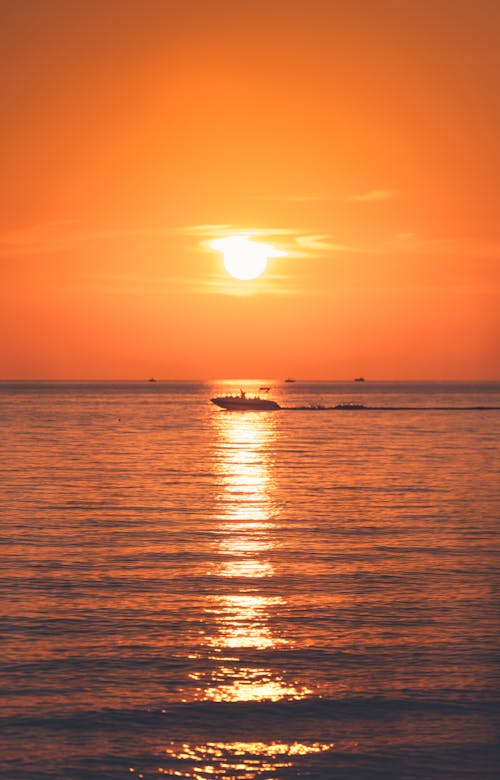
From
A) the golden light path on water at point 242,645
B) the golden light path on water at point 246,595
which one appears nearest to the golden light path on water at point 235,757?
the golden light path on water at point 242,645

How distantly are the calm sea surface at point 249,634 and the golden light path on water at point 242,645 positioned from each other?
0.20ft

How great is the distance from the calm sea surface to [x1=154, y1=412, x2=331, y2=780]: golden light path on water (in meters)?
0.06

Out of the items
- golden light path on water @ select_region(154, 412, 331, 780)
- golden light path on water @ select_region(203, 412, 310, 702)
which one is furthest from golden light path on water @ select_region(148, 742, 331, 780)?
golden light path on water @ select_region(203, 412, 310, 702)

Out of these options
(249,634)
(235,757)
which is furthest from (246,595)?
(235,757)

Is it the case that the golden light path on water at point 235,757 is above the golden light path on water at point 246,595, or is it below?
below

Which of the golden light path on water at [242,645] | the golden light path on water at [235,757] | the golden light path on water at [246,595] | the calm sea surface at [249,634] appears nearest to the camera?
the golden light path on water at [235,757]

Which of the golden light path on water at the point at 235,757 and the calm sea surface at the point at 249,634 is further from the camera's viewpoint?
the calm sea surface at the point at 249,634

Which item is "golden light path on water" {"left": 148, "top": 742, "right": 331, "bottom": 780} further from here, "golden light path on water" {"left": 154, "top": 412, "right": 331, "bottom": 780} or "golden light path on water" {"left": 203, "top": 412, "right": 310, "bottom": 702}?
"golden light path on water" {"left": 203, "top": 412, "right": 310, "bottom": 702}

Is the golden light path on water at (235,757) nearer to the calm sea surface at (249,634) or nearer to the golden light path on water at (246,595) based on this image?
the calm sea surface at (249,634)

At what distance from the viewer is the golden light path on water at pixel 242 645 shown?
15898 millimetres

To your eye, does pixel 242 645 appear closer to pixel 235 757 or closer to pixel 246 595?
pixel 246 595

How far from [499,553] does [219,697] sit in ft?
65.2

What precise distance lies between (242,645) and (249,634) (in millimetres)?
1047

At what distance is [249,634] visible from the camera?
2370 centimetres
